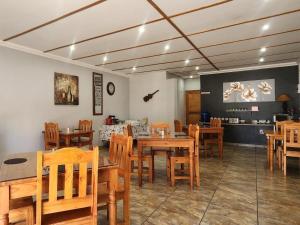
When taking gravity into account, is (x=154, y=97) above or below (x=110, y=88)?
below

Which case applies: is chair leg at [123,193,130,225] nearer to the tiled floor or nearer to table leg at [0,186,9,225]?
the tiled floor

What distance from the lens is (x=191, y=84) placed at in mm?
10211

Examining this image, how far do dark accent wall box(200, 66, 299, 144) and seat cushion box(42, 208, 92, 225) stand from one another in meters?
7.09

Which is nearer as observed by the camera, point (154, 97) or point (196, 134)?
point (196, 134)

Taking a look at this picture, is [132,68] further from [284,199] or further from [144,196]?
[284,199]

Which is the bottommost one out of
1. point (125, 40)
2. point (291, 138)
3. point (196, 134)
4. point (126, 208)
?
point (126, 208)

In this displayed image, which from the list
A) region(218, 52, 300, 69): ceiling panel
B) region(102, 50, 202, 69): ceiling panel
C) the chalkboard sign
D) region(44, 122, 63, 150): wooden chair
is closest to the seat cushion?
region(44, 122, 63, 150): wooden chair

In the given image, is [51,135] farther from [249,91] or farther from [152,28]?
[249,91]

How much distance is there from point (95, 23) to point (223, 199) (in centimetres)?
336

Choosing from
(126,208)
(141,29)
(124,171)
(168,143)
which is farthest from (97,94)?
(126,208)

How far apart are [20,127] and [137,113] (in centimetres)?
459

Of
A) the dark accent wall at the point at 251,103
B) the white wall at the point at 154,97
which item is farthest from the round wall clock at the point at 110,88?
the dark accent wall at the point at 251,103

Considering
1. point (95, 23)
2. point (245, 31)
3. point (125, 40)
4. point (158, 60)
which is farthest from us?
point (158, 60)

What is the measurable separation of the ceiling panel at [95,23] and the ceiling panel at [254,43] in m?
1.76
